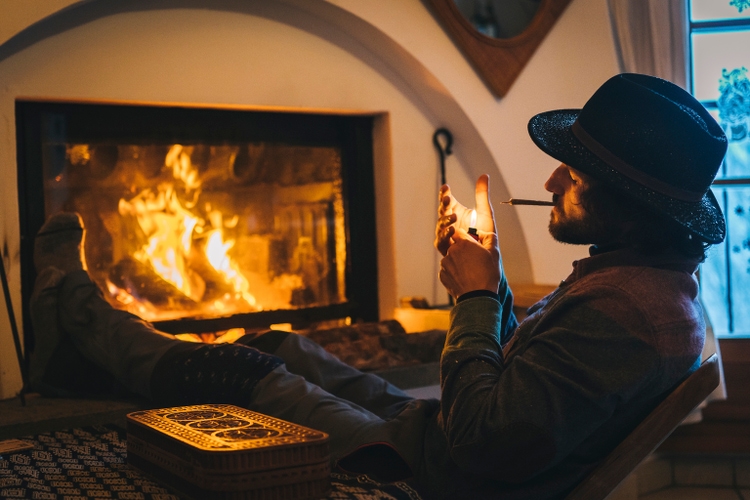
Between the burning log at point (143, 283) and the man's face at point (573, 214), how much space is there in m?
1.58

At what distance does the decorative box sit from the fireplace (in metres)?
1.33

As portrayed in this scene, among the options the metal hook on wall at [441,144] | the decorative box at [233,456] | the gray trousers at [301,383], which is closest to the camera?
the decorative box at [233,456]

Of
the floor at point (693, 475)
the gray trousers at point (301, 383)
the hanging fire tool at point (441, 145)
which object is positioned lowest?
the floor at point (693, 475)

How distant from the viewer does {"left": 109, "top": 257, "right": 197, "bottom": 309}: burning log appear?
102 inches

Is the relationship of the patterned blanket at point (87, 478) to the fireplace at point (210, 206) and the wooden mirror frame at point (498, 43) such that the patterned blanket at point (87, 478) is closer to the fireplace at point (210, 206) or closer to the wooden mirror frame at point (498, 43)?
the fireplace at point (210, 206)

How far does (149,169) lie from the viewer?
2.64 meters

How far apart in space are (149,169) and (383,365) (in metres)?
1.01

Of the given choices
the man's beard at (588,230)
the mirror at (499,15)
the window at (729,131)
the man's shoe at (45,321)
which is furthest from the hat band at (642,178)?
the window at (729,131)

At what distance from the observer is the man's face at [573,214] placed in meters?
1.37

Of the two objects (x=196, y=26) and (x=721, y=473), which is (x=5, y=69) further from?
(x=721, y=473)

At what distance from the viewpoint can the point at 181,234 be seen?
2.68 meters

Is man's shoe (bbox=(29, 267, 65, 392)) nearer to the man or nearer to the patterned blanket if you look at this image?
the patterned blanket

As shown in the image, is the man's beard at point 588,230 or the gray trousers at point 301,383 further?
the gray trousers at point 301,383

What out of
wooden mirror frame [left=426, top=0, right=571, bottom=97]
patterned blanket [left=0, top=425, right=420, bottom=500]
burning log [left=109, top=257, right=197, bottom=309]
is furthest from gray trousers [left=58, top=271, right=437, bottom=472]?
wooden mirror frame [left=426, top=0, right=571, bottom=97]
